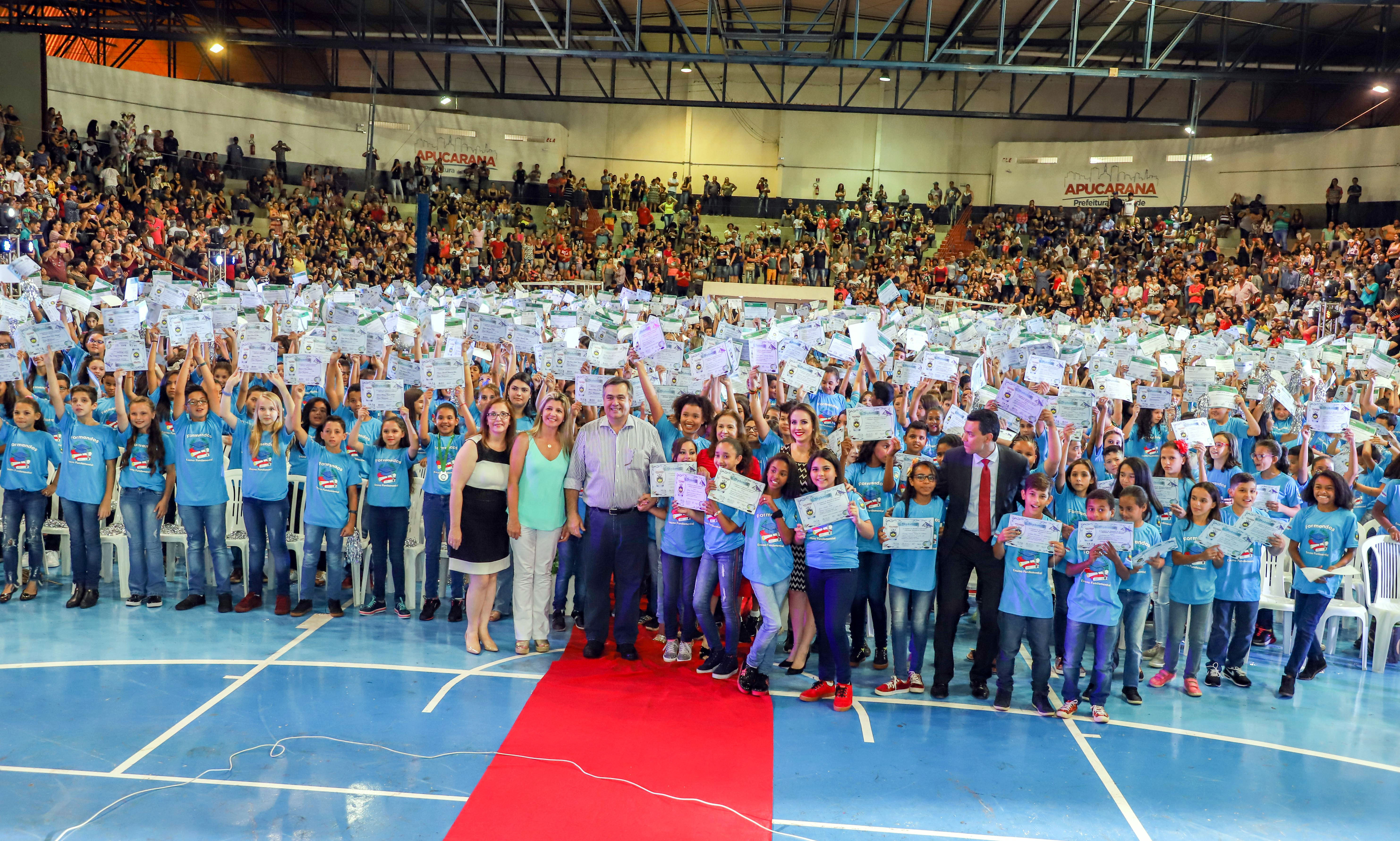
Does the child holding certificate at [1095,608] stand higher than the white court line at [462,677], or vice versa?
the child holding certificate at [1095,608]

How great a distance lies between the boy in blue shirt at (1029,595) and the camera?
6.42 m

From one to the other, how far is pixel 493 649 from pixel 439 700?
901 millimetres

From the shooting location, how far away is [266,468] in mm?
7688

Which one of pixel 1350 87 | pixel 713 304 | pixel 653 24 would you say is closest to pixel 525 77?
pixel 653 24

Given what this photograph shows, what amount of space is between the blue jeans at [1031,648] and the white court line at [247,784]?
330 cm

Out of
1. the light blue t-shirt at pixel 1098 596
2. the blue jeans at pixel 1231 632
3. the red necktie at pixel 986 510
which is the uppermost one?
the red necktie at pixel 986 510

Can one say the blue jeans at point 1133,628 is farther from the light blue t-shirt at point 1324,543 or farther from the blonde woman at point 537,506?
the blonde woman at point 537,506

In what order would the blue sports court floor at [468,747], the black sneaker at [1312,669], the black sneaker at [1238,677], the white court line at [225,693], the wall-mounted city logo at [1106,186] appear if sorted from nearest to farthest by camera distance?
the blue sports court floor at [468,747]
the white court line at [225,693]
the black sneaker at [1238,677]
the black sneaker at [1312,669]
the wall-mounted city logo at [1106,186]

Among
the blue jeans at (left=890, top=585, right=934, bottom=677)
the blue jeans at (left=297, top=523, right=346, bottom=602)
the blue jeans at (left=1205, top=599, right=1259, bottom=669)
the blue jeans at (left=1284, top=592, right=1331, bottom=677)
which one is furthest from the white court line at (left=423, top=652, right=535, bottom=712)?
the blue jeans at (left=1284, top=592, right=1331, bottom=677)

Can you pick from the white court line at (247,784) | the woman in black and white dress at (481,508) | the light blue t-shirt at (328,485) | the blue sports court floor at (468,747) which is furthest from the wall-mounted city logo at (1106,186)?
the white court line at (247,784)

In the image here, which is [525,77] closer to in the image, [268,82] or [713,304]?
[268,82]

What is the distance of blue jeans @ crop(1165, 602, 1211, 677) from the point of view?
7.16m

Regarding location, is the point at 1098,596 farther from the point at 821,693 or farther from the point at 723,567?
the point at 723,567

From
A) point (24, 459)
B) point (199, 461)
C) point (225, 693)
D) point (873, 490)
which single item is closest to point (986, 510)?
point (873, 490)
